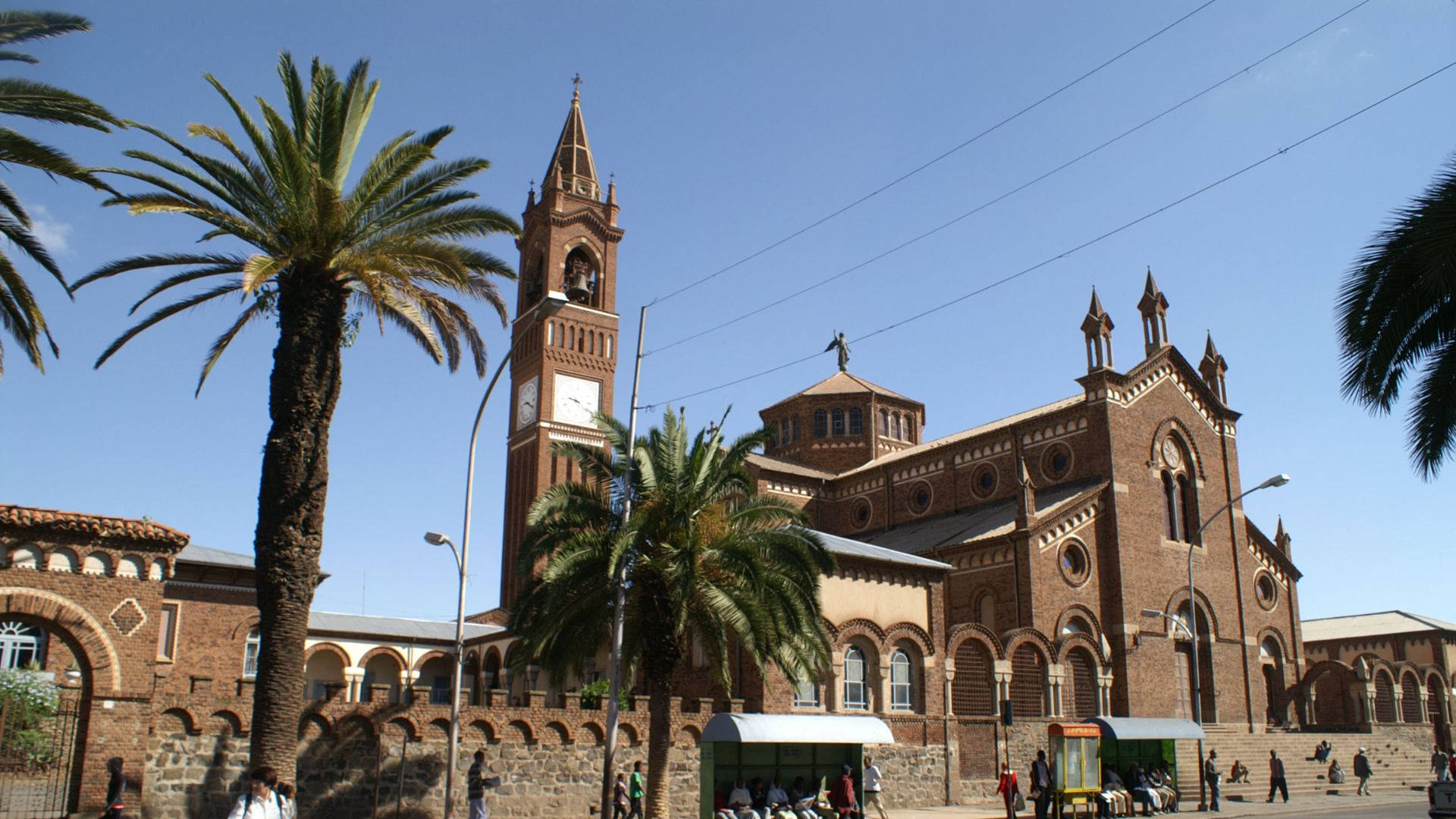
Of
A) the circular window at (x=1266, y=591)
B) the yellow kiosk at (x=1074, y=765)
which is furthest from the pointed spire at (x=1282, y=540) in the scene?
the yellow kiosk at (x=1074, y=765)

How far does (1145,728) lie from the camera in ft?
92.6

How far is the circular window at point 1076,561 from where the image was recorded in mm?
37656

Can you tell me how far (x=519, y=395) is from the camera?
179 feet

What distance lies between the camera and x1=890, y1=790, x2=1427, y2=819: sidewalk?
27141 millimetres

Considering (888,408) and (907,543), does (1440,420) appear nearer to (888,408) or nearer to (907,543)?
(907,543)

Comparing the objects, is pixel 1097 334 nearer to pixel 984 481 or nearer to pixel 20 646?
pixel 984 481

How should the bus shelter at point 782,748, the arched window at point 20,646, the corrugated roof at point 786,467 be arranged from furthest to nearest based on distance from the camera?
the corrugated roof at point 786,467 → the arched window at point 20,646 → the bus shelter at point 782,748

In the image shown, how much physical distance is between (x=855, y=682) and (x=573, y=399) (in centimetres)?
2594

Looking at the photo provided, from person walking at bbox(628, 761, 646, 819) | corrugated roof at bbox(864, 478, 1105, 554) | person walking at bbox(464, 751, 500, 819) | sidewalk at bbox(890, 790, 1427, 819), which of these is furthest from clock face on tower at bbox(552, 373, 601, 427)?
person walking at bbox(464, 751, 500, 819)

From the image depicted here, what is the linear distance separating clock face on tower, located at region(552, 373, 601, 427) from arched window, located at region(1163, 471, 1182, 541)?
24.8m

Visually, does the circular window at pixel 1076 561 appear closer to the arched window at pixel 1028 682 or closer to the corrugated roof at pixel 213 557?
the arched window at pixel 1028 682

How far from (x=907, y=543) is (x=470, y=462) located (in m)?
23.9

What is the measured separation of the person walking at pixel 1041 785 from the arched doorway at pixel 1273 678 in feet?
71.2

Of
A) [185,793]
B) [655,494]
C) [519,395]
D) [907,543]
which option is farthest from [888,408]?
[185,793]
